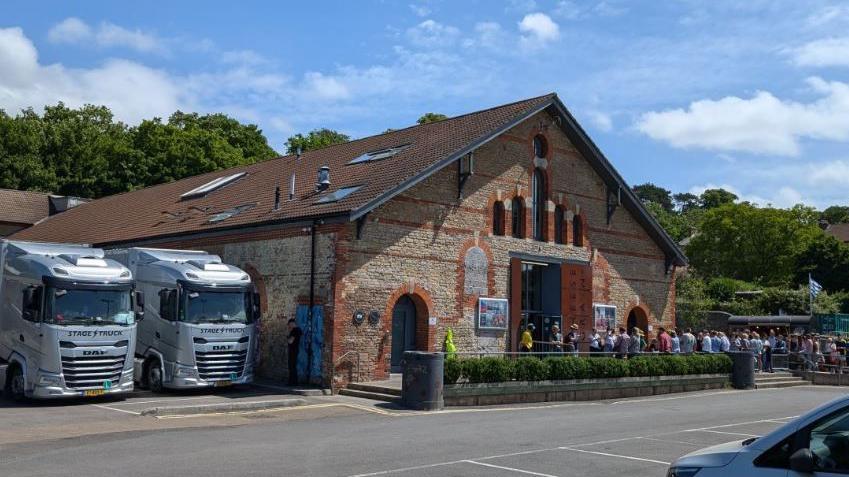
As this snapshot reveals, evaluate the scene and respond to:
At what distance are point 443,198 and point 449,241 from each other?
1.27m

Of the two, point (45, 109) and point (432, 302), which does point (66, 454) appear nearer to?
point (432, 302)

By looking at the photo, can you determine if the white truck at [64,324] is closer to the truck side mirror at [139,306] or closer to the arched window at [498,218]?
the truck side mirror at [139,306]

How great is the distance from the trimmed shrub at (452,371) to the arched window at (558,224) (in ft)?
30.9

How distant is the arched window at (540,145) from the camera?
88.9 ft

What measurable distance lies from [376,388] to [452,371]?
224cm

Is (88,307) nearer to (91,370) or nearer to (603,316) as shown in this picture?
(91,370)

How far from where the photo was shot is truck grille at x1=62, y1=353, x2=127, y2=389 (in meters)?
17.2

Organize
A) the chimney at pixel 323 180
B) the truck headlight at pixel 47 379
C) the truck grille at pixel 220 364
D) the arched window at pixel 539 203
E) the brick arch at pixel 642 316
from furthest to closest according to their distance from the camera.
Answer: the brick arch at pixel 642 316 < the arched window at pixel 539 203 < the chimney at pixel 323 180 < the truck grille at pixel 220 364 < the truck headlight at pixel 47 379

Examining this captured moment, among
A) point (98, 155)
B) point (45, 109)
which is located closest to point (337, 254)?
point (98, 155)

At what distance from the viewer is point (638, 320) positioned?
101 feet

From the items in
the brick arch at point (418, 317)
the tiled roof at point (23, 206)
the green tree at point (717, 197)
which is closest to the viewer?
the brick arch at point (418, 317)

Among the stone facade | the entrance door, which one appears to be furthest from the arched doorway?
the entrance door

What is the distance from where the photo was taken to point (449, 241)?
2394 centimetres

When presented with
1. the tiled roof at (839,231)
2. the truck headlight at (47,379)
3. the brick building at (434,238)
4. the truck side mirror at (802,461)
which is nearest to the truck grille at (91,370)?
the truck headlight at (47,379)
